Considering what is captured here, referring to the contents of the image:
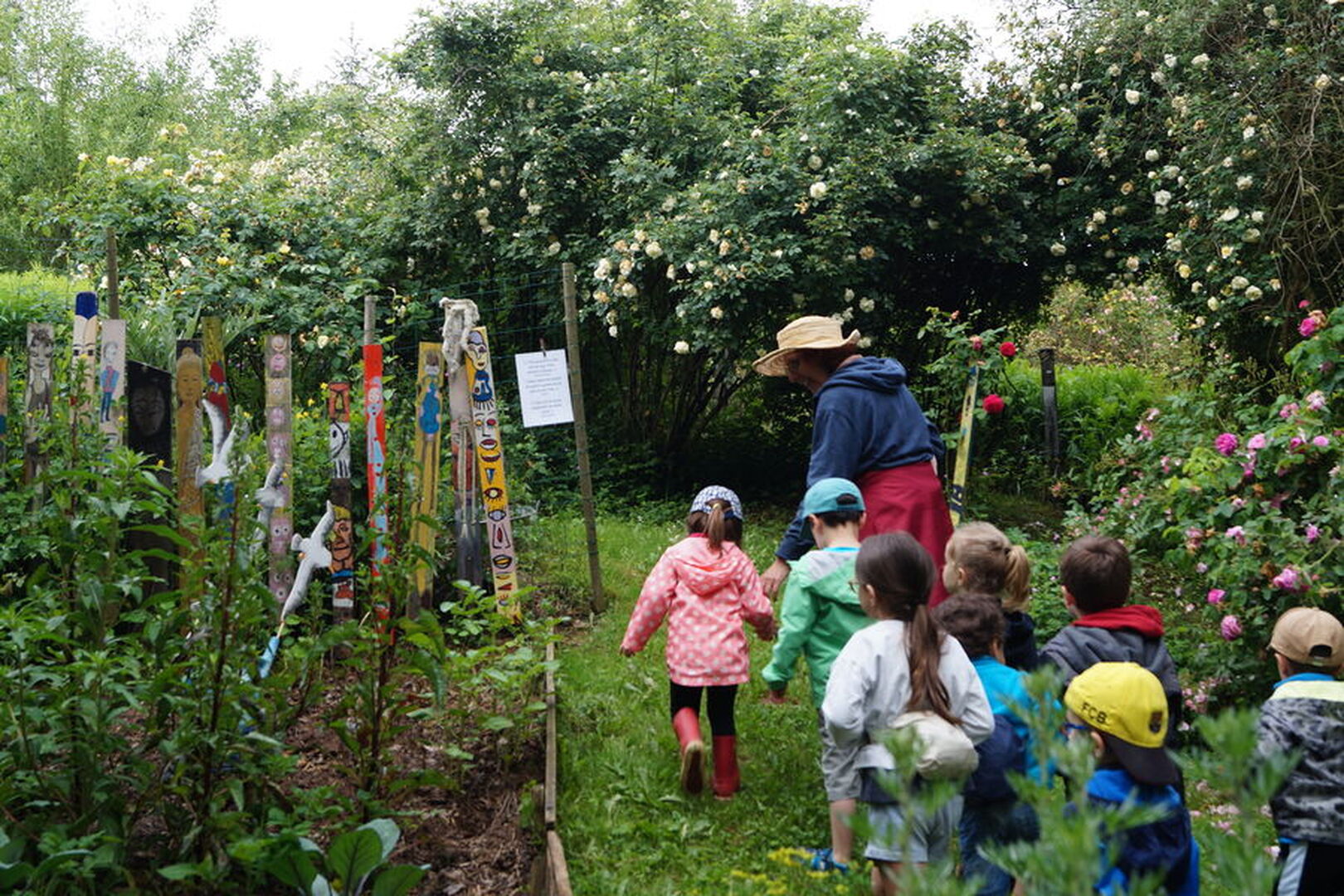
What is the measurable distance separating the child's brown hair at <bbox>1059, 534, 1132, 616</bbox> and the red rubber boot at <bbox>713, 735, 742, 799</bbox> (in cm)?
151

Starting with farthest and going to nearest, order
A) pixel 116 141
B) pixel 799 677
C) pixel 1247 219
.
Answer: pixel 116 141 → pixel 1247 219 → pixel 799 677

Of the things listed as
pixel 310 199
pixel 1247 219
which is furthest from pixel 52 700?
pixel 310 199

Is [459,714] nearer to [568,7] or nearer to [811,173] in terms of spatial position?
[811,173]

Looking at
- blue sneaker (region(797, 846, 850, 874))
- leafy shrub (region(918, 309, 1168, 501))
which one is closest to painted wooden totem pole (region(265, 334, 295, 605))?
blue sneaker (region(797, 846, 850, 874))

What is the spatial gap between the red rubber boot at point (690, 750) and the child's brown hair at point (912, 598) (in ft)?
4.13

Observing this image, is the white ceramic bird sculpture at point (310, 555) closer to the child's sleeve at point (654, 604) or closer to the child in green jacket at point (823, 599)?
the child's sleeve at point (654, 604)

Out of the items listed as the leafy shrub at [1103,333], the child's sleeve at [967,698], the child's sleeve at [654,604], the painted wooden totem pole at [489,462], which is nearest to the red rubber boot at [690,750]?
the child's sleeve at [654,604]

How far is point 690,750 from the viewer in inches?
166

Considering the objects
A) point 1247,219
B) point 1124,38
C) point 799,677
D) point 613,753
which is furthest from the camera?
point 1124,38

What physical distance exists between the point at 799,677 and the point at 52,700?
3.83 m

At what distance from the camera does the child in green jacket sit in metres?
3.86

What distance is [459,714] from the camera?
→ 13.8 ft

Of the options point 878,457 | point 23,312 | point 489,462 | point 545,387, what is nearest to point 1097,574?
point 878,457

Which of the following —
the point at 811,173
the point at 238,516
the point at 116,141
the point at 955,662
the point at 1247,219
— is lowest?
the point at 955,662
